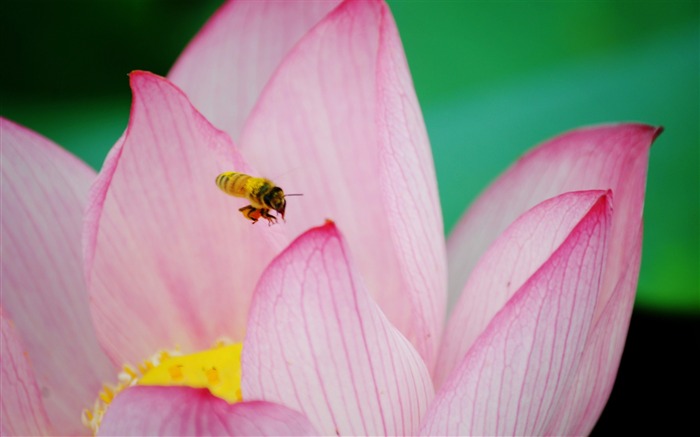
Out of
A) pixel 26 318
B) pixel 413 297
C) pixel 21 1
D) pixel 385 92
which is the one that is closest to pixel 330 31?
pixel 385 92

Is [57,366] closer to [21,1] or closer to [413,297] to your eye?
[413,297]

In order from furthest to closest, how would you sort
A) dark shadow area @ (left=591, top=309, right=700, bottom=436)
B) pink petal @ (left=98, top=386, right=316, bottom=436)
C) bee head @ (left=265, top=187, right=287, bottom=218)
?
dark shadow area @ (left=591, top=309, right=700, bottom=436), bee head @ (left=265, top=187, right=287, bottom=218), pink petal @ (left=98, top=386, right=316, bottom=436)

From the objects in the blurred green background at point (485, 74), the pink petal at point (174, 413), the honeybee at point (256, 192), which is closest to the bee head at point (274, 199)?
the honeybee at point (256, 192)

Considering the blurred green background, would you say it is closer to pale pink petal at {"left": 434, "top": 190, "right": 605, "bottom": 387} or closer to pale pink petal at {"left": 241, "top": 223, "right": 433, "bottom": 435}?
pale pink petal at {"left": 434, "top": 190, "right": 605, "bottom": 387}

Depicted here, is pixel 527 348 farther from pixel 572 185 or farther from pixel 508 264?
pixel 572 185

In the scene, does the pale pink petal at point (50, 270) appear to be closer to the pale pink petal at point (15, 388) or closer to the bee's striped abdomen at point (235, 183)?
the pale pink petal at point (15, 388)

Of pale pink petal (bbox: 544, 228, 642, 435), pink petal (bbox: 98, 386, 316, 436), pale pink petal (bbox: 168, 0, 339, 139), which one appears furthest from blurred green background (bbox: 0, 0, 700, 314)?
pink petal (bbox: 98, 386, 316, 436)

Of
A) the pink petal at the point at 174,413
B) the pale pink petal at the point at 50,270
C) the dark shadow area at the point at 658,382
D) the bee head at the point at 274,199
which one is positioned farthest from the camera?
the dark shadow area at the point at 658,382

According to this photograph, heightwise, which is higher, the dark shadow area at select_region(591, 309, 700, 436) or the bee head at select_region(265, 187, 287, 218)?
the bee head at select_region(265, 187, 287, 218)
